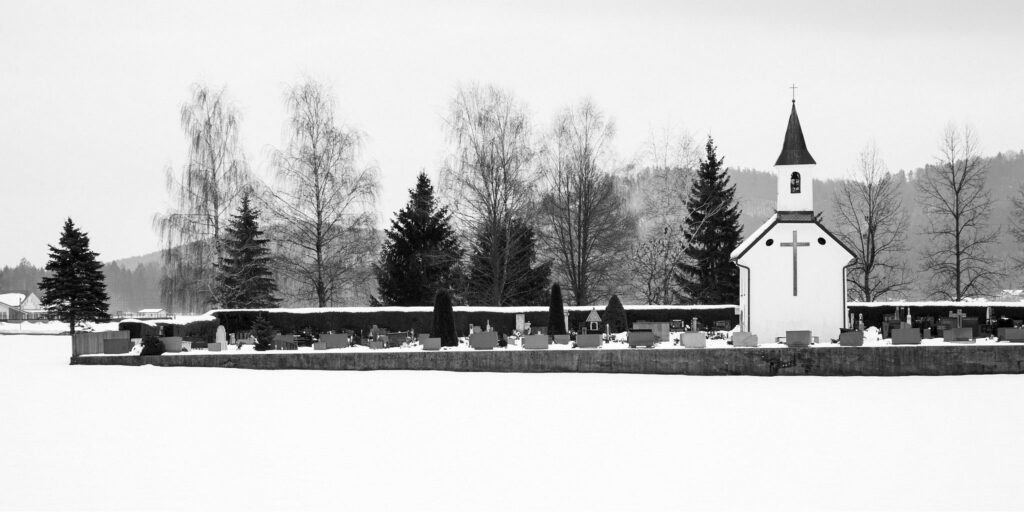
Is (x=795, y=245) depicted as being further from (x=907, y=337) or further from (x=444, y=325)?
(x=444, y=325)

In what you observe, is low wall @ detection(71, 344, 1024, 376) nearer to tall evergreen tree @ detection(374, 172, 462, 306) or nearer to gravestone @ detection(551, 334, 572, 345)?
gravestone @ detection(551, 334, 572, 345)

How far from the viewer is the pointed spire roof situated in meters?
35.3

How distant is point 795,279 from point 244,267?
78.2 feet

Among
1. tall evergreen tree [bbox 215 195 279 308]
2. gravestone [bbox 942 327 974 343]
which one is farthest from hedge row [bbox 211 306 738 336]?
gravestone [bbox 942 327 974 343]

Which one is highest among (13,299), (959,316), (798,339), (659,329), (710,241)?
(710,241)

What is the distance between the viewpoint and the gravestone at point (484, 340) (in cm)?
2944

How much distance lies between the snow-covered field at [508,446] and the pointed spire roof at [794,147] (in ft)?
43.6

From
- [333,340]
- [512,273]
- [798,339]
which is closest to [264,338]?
[333,340]

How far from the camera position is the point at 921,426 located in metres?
16.5

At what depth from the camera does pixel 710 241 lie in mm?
46906

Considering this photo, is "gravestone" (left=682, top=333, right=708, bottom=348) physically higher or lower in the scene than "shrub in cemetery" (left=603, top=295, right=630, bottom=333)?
lower

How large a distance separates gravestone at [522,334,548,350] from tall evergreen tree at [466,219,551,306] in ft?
47.0

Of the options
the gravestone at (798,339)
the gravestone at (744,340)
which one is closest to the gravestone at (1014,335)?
the gravestone at (798,339)

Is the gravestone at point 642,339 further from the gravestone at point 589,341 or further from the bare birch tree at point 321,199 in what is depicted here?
the bare birch tree at point 321,199
